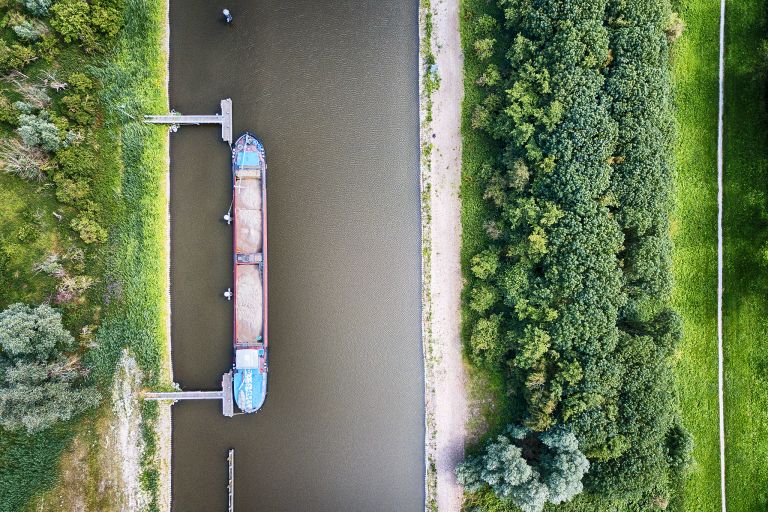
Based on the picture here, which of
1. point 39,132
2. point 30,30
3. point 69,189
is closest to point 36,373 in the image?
point 69,189

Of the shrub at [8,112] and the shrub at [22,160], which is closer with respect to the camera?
the shrub at [22,160]

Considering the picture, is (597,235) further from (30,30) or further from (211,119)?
(30,30)

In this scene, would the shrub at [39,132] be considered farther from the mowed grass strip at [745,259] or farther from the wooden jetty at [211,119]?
the mowed grass strip at [745,259]

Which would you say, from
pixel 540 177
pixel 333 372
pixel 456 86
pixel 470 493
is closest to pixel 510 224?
pixel 540 177

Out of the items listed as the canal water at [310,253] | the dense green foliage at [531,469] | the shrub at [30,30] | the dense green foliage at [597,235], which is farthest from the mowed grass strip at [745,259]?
the shrub at [30,30]

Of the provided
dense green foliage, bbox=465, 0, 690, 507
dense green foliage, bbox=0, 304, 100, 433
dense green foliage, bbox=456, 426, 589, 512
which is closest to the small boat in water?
dense green foliage, bbox=0, 304, 100, 433
